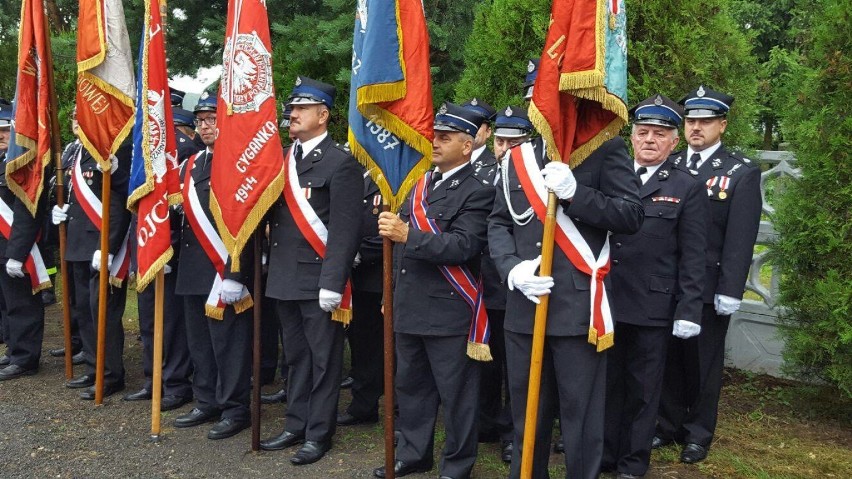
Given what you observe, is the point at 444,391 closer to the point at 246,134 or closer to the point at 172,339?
the point at 246,134

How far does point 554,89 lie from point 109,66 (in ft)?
11.9

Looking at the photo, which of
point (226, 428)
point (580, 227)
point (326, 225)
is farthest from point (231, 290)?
point (580, 227)

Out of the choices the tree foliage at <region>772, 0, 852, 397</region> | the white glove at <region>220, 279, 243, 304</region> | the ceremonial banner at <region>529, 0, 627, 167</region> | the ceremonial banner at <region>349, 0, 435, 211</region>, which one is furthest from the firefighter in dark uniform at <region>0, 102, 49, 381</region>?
the tree foliage at <region>772, 0, 852, 397</region>

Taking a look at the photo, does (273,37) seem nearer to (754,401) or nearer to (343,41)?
(343,41)

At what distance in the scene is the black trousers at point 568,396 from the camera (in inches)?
145

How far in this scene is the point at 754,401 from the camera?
6094mm

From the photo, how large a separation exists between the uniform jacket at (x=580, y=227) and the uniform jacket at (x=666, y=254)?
2.31 feet

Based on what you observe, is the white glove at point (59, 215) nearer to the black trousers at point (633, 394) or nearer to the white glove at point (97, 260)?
the white glove at point (97, 260)

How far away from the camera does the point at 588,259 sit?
12.1 feet

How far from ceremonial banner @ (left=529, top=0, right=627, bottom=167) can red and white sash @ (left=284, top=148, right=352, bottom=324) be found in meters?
1.71

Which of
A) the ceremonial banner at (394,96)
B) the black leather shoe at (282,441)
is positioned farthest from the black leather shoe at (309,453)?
the ceremonial banner at (394,96)

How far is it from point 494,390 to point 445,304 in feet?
3.46

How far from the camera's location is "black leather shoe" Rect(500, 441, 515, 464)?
4.84 metres

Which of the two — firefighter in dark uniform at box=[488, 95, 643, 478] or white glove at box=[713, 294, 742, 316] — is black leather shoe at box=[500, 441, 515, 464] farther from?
white glove at box=[713, 294, 742, 316]
